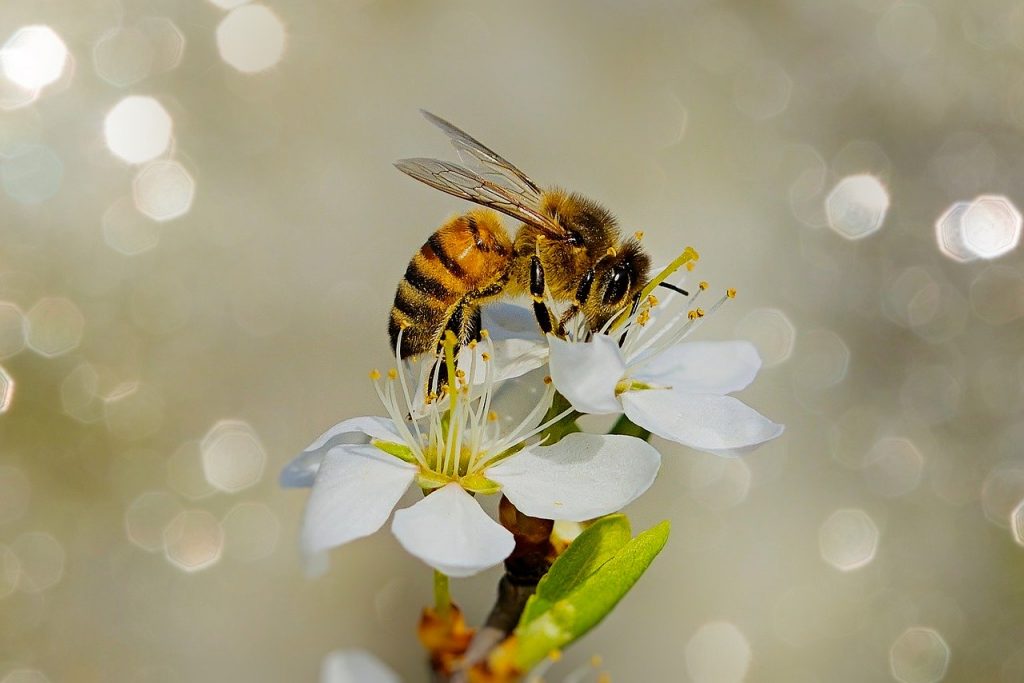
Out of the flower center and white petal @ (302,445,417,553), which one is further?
the flower center

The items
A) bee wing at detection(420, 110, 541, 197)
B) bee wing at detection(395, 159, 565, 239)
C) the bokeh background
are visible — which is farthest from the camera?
the bokeh background

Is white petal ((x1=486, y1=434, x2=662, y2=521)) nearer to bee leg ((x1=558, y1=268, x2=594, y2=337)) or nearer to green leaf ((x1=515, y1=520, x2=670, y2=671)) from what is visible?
green leaf ((x1=515, y1=520, x2=670, y2=671))

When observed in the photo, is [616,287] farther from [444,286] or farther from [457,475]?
[457,475]

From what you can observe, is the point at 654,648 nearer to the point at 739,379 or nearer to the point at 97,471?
the point at 739,379

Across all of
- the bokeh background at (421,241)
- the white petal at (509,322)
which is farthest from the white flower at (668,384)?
the bokeh background at (421,241)

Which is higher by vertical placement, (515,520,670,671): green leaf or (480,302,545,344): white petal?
(480,302,545,344): white petal

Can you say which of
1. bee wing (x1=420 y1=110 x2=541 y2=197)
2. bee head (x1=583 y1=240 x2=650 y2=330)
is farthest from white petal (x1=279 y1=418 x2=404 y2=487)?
bee wing (x1=420 y1=110 x2=541 y2=197)
